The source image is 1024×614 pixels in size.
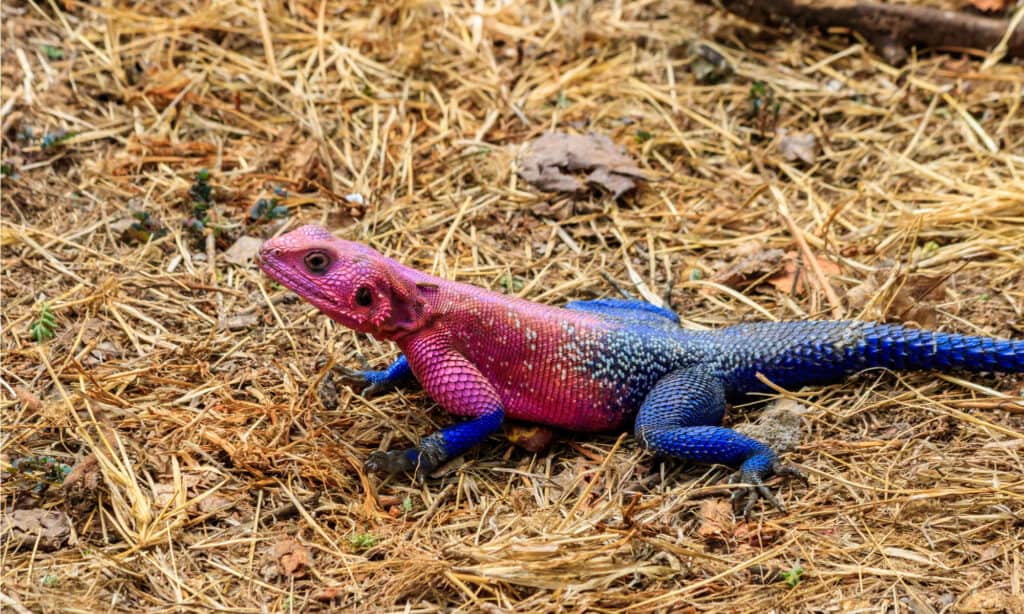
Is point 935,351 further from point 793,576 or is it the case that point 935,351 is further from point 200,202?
point 200,202

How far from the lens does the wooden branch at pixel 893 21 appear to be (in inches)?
301

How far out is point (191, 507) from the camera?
451 centimetres

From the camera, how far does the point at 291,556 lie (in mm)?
4293

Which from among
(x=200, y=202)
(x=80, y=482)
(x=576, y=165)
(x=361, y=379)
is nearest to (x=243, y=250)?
(x=200, y=202)

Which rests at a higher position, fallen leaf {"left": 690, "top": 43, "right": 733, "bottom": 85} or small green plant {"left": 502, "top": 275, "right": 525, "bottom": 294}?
fallen leaf {"left": 690, "top": 43, "right": 733, "bottom": 85}

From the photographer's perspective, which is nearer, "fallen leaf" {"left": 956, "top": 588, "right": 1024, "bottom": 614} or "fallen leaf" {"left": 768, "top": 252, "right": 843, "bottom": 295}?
"fallen leaf" {"left": 956, "top": 588, "right": 1024, "bottom": 614}

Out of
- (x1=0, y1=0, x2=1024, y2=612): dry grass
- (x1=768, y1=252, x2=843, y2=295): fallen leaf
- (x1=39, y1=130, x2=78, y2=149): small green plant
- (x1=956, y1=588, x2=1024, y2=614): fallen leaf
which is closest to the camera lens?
(x1=956, y1=588, x2=1024, y2=614): fallen leaf

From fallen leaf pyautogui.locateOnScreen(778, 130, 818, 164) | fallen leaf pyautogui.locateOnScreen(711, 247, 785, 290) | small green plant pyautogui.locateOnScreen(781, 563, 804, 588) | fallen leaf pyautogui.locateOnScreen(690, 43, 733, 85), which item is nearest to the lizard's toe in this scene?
small green plant pyautogui.locateOnScreen(781, 563, 804, 588)

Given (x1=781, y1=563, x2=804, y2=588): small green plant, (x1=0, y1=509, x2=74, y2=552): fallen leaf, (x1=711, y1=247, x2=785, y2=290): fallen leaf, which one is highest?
(x1=711, y1=247, x2=785, y2=290): fallen leaf

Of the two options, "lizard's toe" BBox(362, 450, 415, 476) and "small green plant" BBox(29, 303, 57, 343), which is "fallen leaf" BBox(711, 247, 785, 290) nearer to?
"lizard's toe" BBox(362, 450, 415, 476)

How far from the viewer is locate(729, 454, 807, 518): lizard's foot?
175 inches

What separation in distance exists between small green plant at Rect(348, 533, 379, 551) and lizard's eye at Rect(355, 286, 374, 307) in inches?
44.8

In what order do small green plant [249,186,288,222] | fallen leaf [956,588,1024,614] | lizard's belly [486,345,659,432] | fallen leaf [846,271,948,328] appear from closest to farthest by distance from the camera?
fallen leaf [956,588,1024,614] → lizard's belly [486,345,659,432] → fallen leaf [846,271,948,328] → small green plant [249,186,288,222]

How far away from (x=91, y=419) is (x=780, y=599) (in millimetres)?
3360
